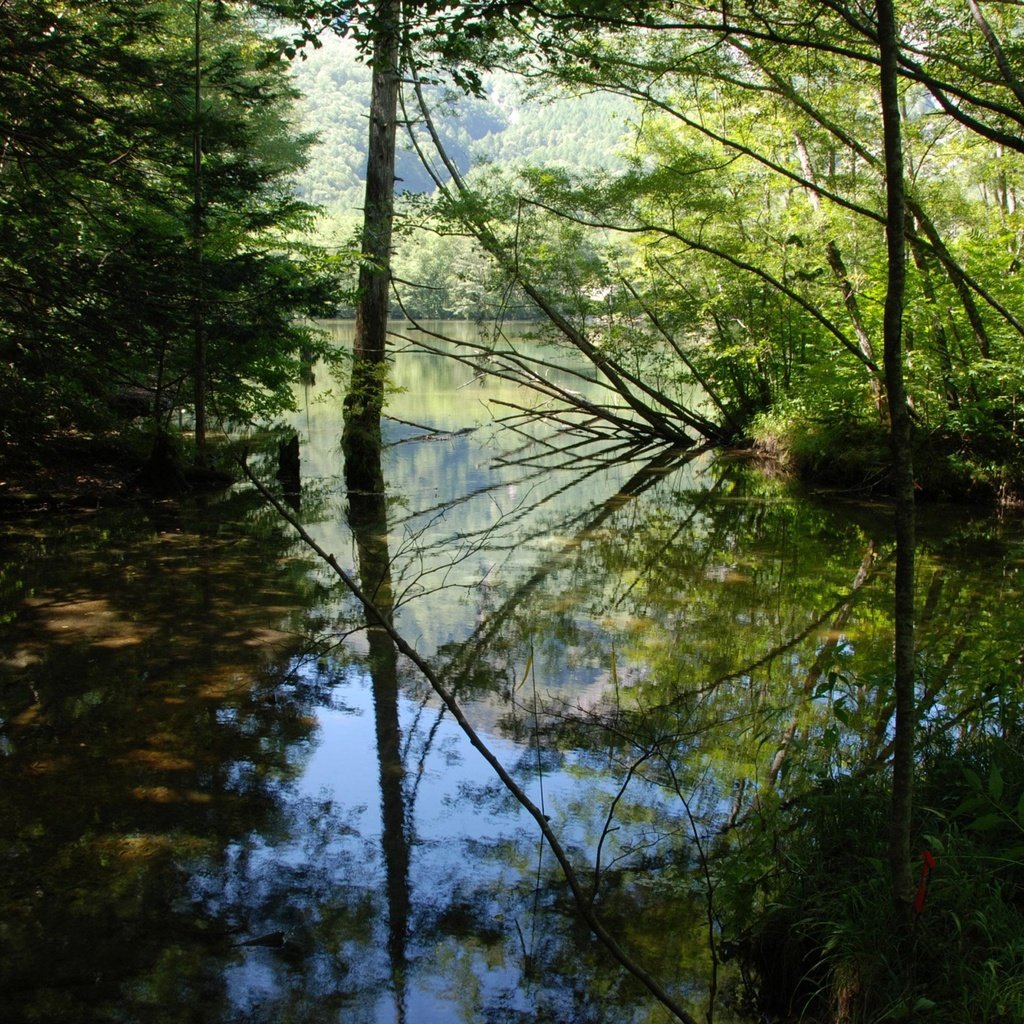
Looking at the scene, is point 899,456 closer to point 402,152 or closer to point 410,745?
point 410,745

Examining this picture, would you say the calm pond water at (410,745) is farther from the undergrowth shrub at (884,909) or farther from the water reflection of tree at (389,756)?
the undergrowth shrub at (884,909)

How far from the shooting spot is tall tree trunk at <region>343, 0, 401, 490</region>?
1171 centimetres

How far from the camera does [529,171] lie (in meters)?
12.3

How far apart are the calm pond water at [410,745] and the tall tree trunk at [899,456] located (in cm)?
75

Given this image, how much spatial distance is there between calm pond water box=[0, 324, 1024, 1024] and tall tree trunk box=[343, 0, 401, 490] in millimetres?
3009

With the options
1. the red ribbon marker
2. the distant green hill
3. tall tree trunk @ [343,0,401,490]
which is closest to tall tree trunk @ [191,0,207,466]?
tall tree trunk @ [343,0,401,490]

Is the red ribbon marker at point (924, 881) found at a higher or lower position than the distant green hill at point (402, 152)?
lower

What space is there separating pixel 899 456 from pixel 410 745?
9.90 ft

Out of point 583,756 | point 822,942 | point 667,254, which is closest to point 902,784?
point 822,942

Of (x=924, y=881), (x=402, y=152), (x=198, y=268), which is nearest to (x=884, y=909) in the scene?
(x=924, y=881)

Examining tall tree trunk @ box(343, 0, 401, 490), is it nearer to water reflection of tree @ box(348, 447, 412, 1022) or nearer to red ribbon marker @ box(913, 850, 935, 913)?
water reflection of tree @ box(348, 447, 412, 1022)

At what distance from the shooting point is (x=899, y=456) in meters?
2.33

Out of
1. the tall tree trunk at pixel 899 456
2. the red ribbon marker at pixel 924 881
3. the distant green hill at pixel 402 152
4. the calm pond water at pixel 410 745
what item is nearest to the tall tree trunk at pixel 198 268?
the calm pond water at pixel 410 745

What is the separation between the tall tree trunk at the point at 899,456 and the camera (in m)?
2.28
